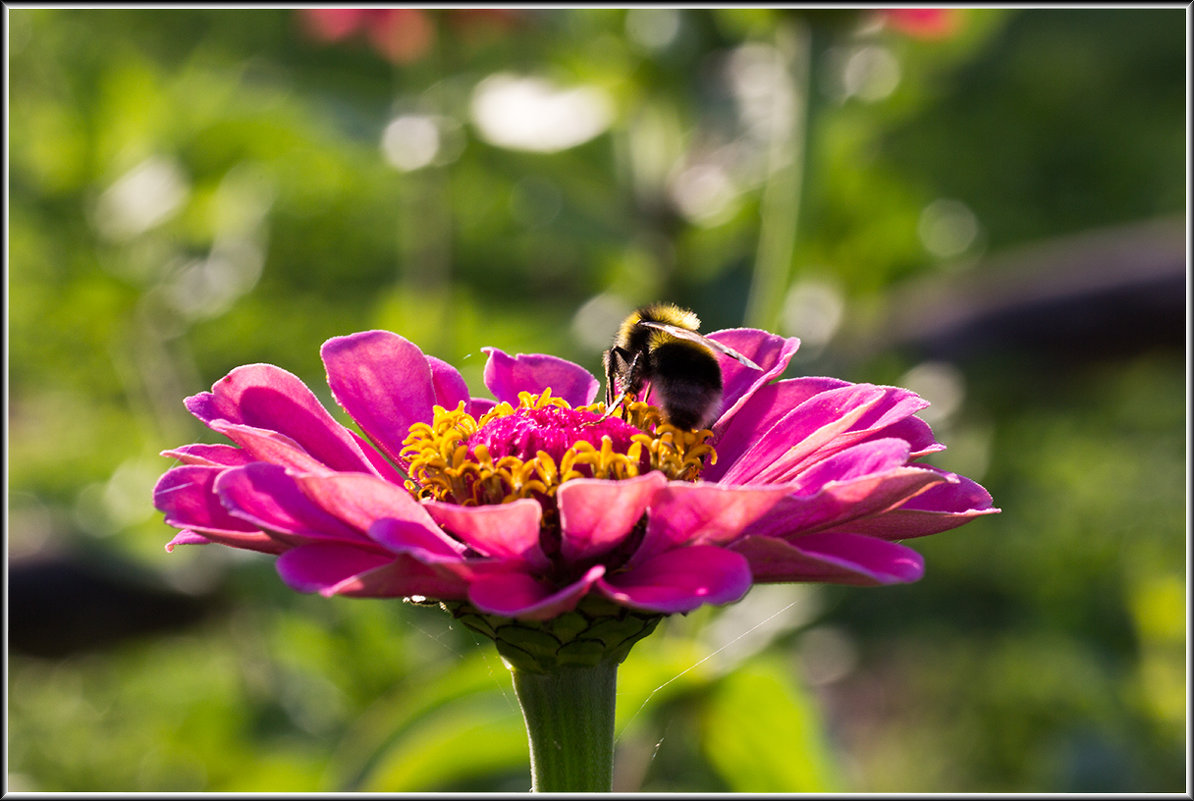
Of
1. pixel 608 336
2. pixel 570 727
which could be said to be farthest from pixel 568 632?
pixel 608 336

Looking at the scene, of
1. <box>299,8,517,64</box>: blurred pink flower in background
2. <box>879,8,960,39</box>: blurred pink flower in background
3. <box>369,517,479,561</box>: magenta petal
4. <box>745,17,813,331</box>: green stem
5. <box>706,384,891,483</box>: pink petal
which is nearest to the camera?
<box>369,517,479,561</box>: magenta petal

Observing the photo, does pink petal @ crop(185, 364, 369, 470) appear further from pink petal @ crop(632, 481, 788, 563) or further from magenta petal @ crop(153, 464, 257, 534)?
pink petal @ crop(632, 481, 788, 563)

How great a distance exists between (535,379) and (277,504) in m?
0.23

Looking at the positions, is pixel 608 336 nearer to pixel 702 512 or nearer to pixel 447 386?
pixel 447 386

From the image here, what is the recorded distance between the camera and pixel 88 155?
1327 mm

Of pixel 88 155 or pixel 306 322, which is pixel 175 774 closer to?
pixel 88 155

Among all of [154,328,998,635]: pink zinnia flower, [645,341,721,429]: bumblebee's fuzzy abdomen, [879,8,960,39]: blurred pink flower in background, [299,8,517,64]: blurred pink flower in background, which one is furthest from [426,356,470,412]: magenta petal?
[299,8,517,64]: blurred pink flower in background

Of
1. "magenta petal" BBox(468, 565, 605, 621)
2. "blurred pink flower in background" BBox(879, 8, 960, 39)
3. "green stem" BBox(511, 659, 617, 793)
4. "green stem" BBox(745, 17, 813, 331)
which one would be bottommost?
"green stem" BBox(511, 659, 617, 793)

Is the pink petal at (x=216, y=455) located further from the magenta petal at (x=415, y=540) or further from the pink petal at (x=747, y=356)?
the pink petal at (x=747, y=356)

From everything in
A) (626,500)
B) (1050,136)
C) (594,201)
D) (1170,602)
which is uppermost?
(1050,136)

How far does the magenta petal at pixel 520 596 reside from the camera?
1.16ft

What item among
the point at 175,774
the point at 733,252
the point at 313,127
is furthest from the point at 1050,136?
the point at 175,774

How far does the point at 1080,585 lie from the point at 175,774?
132 centimetres

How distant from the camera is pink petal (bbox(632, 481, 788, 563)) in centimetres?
36
